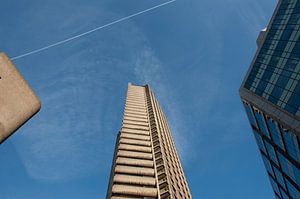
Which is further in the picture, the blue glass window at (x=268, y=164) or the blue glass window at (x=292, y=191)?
the blue glass window at (x=268, y=164)

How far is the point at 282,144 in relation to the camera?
47.7 meters

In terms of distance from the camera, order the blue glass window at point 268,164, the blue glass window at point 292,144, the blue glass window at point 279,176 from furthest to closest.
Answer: the blue glass window at point 268,164 < the blue glass window at point 279,176 < the blue glass window at point 292,144

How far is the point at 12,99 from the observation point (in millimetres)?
3523

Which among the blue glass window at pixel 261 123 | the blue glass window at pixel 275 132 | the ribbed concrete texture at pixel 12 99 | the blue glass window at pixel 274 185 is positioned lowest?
the ribbed concrete texture at pixel 12 99

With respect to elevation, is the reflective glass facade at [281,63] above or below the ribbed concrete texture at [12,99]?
above

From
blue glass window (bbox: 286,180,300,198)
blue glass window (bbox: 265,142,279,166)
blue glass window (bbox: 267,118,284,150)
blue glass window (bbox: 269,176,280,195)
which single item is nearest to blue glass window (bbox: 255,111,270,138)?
blue glass window (bbox: 265,142,279,166)

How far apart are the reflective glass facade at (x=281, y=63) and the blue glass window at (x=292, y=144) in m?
3.67

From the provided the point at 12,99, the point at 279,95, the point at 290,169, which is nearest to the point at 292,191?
the point at 290,169

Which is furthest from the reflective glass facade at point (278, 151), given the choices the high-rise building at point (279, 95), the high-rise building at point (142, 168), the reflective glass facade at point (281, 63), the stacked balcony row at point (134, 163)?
the stacked balcony row at point (134, 163)

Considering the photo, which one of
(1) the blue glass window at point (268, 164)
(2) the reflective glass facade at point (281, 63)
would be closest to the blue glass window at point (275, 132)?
(2) the reflective glass facade at point (281, 63)

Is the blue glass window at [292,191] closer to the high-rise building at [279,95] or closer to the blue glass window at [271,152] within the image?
the high-rise building at [279,95]

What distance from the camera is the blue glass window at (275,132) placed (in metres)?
46.7

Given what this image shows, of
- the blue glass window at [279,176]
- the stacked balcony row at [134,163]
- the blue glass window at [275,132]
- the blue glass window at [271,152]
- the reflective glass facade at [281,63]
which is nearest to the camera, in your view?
the stacked balcony row at [134,163]

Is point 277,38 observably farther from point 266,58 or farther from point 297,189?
point 297,189
